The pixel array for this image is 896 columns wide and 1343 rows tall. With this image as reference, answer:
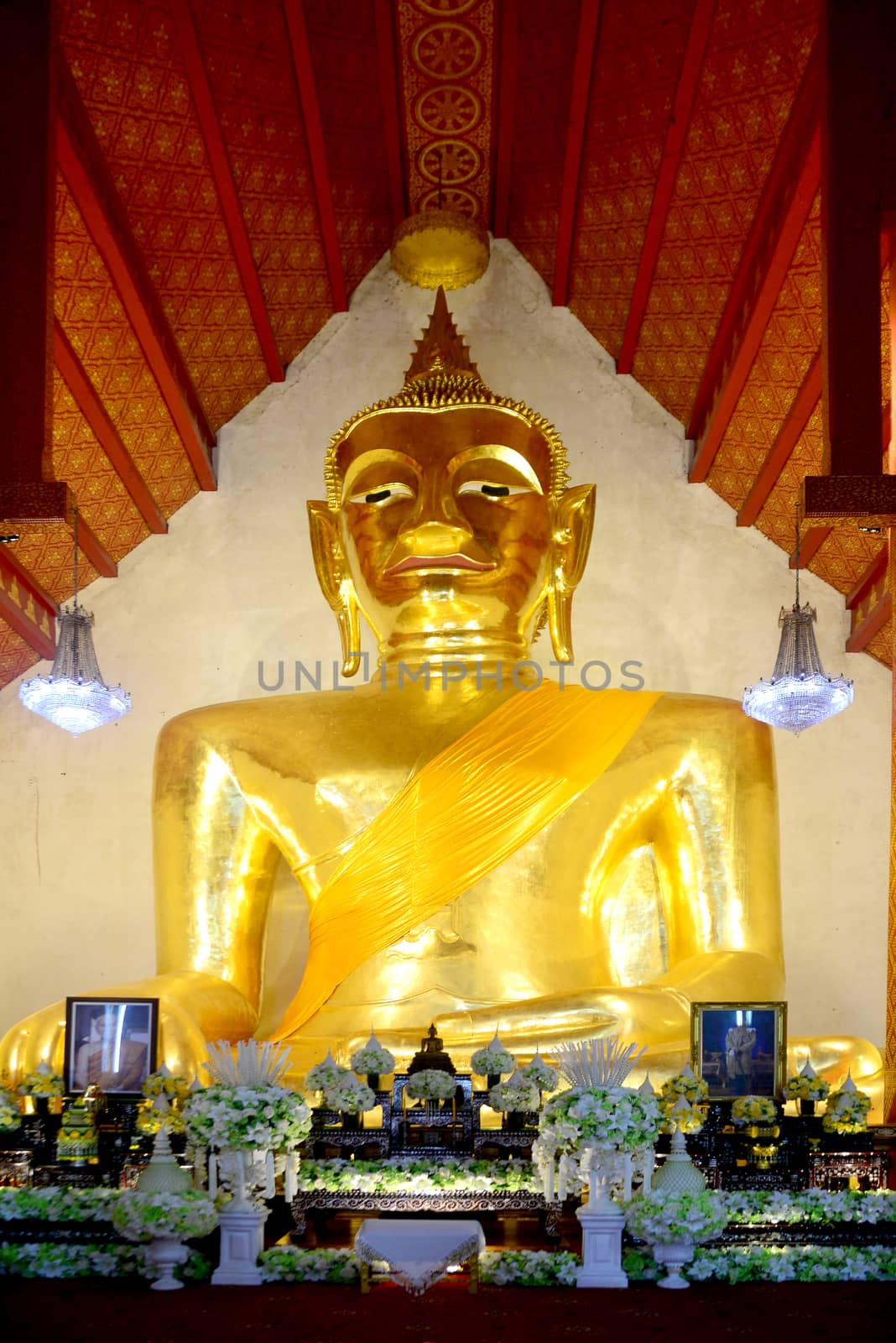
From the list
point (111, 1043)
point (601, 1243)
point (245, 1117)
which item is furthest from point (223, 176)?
point (601, 1243)

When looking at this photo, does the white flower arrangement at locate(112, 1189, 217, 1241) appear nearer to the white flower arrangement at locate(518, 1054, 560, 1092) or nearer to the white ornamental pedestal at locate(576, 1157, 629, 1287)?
the white ornamental pedestal at locate(576, 1157, 629, 1287)

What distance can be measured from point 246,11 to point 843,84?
2.11 m

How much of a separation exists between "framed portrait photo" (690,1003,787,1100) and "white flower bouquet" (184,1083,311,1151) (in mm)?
1224

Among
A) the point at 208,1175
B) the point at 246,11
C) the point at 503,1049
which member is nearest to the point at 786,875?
the point at 503,1049

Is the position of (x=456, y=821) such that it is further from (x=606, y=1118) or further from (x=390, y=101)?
(x=390, y=101)

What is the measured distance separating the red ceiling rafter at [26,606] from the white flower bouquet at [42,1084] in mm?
2336

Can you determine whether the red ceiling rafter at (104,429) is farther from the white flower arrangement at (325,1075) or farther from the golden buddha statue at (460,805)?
the white flower arrangement at (325,1075)

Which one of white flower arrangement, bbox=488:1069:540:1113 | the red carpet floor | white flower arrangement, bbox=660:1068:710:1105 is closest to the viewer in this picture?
the red carpet floor

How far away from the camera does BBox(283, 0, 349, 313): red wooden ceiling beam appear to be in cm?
573

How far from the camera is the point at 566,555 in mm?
6410

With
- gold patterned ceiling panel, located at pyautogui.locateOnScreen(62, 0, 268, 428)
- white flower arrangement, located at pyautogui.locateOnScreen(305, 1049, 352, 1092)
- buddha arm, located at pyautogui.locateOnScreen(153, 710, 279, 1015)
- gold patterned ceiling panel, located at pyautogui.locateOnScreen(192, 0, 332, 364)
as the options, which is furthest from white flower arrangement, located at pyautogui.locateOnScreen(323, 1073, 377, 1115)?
gold patterned ceiling panel, located at pyautogui.locateOnScreen(192, 0, 332, 364)

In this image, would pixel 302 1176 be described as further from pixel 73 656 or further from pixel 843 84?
pixel 843 84

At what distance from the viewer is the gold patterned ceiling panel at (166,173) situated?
539 centimetres

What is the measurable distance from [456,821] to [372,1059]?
114 cm
